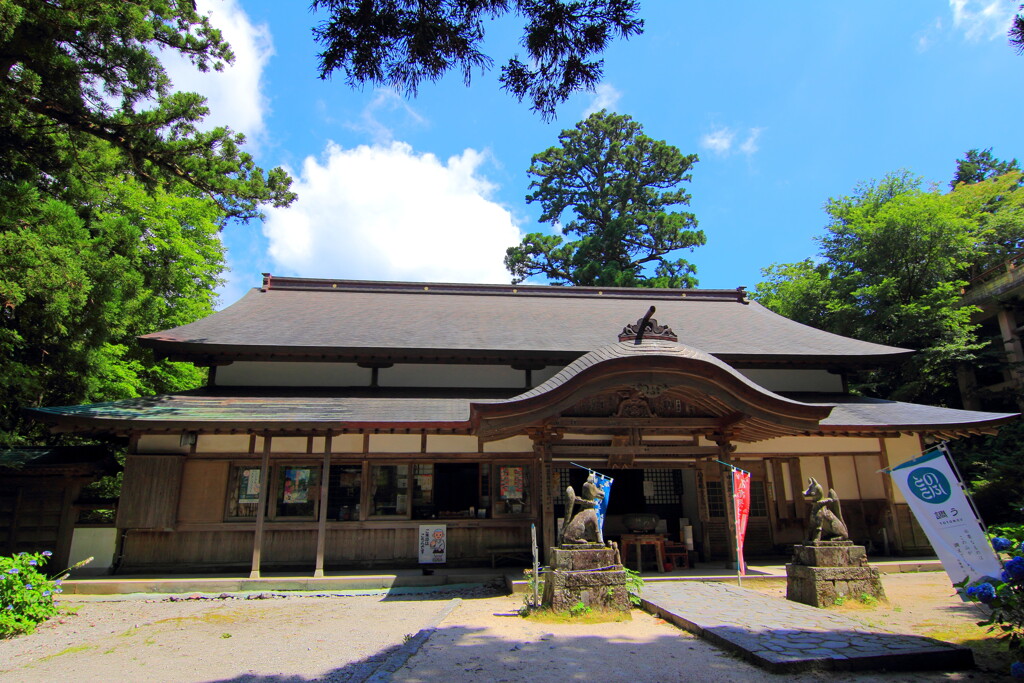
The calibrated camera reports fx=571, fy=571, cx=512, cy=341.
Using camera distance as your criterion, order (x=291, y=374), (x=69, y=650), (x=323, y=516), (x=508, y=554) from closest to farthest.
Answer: (x=69, y=650)
(x=323, y=516)
(x=508, y=554)
(x=291, y=374)

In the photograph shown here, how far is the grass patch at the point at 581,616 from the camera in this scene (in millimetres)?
6859

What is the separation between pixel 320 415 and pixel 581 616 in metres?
5.85

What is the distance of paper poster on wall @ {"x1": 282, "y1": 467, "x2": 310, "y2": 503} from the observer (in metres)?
11.3

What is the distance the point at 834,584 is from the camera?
24.1 ft

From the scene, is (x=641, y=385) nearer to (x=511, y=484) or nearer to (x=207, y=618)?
(x=511, y=484)

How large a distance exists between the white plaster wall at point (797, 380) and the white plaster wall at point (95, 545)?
44.6 feet

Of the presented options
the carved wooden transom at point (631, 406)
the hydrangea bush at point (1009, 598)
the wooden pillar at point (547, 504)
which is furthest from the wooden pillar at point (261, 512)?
the hydrangea bush at point (1009, 598)

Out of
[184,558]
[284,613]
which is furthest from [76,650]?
[184,558]

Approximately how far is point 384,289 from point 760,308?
11540 millimetres

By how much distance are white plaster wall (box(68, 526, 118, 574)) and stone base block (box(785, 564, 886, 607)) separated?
11772 millimetres

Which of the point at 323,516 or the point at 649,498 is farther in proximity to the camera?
the point at 649,498

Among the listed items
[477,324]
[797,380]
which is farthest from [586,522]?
[797,380]

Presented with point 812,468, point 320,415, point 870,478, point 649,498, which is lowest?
point 649,498

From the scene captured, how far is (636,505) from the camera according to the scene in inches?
530
